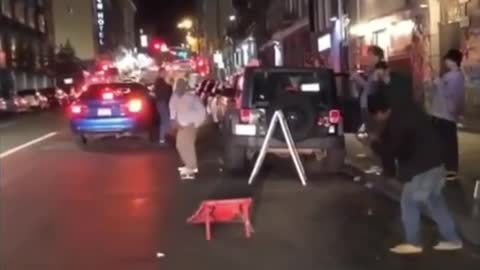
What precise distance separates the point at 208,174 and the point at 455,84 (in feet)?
17.9

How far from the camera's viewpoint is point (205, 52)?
121875 mm

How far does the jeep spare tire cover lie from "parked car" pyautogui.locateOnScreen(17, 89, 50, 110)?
49.3 meters

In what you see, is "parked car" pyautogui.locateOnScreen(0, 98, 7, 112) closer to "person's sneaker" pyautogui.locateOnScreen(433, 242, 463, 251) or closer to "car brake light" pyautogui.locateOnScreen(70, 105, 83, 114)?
"car brake light" pyautogui.locateOnScreen(70, 105, 83, 114)

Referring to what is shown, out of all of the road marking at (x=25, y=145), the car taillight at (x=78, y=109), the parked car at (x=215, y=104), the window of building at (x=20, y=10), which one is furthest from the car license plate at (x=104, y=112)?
the window of building at (x=20, y=10)

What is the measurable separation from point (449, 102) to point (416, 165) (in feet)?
16.1

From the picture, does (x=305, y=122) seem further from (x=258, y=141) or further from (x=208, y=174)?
(x=208, y=174)

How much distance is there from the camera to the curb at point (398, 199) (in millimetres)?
10677

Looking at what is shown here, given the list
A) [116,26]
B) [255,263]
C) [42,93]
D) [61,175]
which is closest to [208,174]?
[61,175]

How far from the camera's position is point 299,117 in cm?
1688

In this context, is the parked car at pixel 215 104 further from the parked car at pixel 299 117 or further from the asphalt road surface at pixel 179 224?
the parked car at pixel 299 117

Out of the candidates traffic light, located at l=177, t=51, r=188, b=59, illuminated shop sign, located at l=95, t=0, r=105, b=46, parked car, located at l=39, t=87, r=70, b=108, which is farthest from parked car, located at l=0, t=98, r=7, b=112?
illuminated shop sign, located at l=95, t=0, r=105, b=46

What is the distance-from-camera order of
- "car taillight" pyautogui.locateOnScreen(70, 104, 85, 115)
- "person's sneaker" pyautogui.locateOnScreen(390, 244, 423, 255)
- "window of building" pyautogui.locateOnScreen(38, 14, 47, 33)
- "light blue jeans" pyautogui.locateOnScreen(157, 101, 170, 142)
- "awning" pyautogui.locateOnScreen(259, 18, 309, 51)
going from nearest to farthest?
"person's sneaker" pyautogui.locateOnScreen(390, 244, 423, 255)
"light blue jeans" pyautogui.locateOnScreen(157, 101, 170, 142)
"car taillight" pyautogui.locateOnScreen(70, 104, 85, 115)
"awning" pyautogui.locateOnScreen(259, 18, 309, 51)
"window of building" pyautogui.locateOnScreen(38, 14, 47, 33)

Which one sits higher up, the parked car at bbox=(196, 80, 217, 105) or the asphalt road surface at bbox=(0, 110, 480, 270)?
the parked car at bbox=(196, 80, 217, 105)

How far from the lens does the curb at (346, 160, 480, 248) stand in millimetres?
10677
